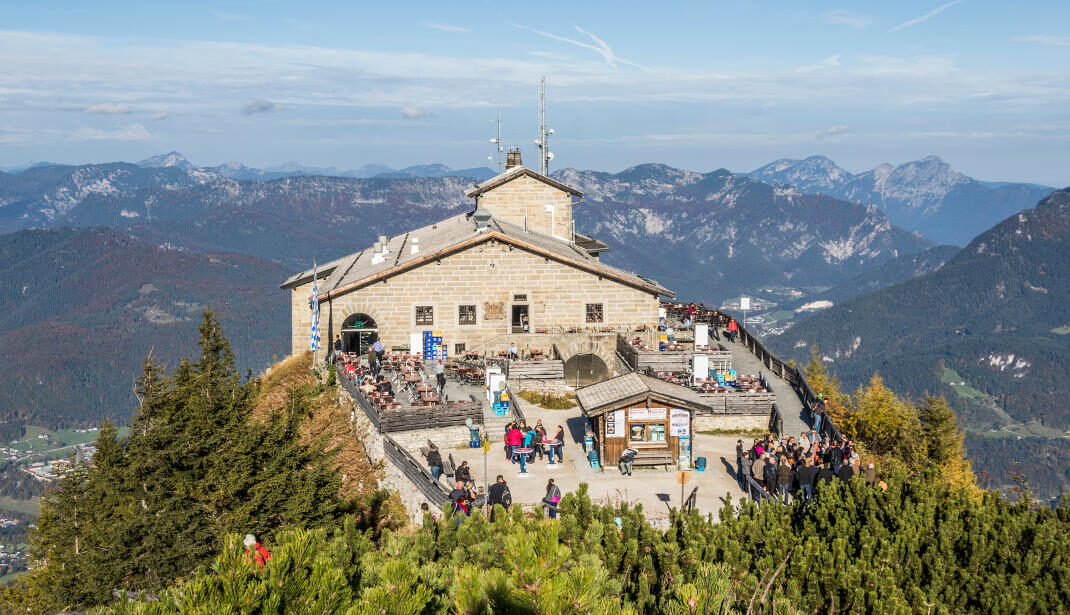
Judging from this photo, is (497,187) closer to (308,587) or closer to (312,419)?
(312,419)

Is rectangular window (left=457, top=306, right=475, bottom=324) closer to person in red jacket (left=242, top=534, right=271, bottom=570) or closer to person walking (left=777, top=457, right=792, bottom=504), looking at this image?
person walking (left=777, top=457, right=792, bottom=504)

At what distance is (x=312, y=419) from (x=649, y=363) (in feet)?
48.7

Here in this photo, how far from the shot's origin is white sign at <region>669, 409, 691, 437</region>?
29.9 m

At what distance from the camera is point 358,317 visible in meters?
47.0

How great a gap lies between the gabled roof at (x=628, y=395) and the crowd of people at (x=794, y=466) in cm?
237

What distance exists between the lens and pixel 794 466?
26406 mm

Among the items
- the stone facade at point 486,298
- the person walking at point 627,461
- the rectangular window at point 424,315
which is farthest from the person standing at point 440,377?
the person walking at point 627,461

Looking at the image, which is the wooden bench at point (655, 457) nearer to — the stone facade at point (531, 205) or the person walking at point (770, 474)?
the person walking at point (770, 474)

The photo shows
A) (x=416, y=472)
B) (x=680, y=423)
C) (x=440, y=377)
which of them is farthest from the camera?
(x=440, y=377)

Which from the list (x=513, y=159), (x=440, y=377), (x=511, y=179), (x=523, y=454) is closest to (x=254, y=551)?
(x=523, y=454)

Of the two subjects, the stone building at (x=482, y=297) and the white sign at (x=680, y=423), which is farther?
the stone building at (x=482, y=297)

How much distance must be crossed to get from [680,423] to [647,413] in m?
1.14

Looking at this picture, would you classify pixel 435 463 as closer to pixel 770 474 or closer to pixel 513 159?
pixel 770 474

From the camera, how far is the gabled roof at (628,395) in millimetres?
29344
